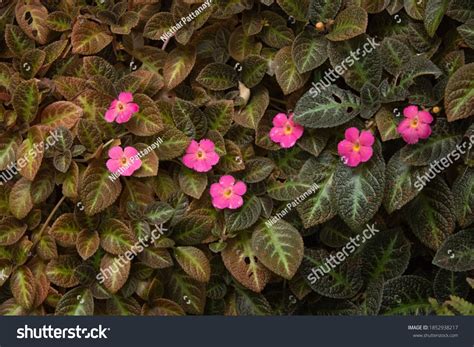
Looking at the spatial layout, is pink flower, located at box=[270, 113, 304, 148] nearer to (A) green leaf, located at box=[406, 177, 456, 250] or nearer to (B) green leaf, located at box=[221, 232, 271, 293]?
(B) green leaf, located at box=[221, 232, 271, 293]

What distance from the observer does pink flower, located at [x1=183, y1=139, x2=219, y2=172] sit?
2.61 m

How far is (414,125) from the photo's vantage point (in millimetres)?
2482

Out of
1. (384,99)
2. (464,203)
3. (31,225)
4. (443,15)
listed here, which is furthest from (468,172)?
(31,225)

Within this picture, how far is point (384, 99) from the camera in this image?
254 centimetres

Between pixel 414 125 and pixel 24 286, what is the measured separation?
54.9 inches

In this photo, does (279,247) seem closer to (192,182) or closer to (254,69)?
(192,182)

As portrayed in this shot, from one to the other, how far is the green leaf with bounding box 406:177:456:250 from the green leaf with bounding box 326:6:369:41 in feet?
1.81

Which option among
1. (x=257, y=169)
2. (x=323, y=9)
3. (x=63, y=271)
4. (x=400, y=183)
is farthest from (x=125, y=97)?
(x=400, y=183)

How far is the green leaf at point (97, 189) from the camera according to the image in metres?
2.54

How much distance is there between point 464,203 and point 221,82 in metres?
0.91

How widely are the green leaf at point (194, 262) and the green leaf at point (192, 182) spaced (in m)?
0.19

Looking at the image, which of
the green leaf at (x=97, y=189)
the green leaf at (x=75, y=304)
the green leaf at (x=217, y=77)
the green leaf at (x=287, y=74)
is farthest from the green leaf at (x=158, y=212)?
the green leaf at (x=287, y=74)

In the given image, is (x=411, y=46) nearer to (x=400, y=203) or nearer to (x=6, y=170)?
(x=400, y=203)

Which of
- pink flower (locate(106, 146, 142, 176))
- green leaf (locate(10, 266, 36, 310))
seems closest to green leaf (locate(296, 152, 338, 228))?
pink flower (locate(106, 146, 142, 176))
